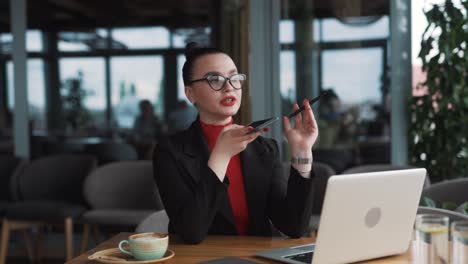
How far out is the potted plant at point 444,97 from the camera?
502 centimetres

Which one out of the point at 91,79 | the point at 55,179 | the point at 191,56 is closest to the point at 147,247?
the point at 191,56

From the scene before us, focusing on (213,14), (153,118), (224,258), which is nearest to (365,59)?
(213,14)

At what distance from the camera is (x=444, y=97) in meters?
5.06

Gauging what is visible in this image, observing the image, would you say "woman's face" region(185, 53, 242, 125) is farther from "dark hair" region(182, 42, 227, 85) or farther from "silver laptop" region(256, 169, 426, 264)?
"silver laptop" region(256, 169, 426, 264)

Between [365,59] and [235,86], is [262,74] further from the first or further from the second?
[235,86]

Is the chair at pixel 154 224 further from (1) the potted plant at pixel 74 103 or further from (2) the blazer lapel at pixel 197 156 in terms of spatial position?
(1) the potted plant at pixel 74 103

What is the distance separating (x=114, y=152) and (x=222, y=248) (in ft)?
14.2

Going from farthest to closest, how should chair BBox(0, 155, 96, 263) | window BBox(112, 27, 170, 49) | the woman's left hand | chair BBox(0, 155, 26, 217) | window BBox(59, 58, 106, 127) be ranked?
window BBox(59, 58, 106, 127), window BBox(112, 27, 170, 49), chair BBox(0, 155, 26, 217), chair BBox(0, 155, 96, 263), the woman's left hand

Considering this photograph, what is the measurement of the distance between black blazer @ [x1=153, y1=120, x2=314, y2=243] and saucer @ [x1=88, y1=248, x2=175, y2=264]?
20 cm

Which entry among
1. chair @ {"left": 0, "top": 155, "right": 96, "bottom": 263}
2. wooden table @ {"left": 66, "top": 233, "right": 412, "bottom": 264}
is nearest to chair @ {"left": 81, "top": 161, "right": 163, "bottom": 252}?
chair @ {"left": 0, "top": 155, "right": 96, "bottom": 263}

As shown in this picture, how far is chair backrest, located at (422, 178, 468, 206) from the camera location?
330 cm

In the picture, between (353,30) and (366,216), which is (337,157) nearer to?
(353,30)

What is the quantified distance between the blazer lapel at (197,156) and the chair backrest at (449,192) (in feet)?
4.47

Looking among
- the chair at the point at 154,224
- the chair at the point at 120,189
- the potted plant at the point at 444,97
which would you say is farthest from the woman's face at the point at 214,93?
the potted plant at the point at 444,97
